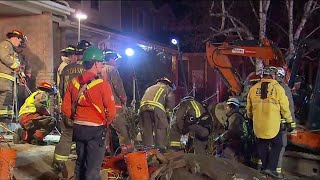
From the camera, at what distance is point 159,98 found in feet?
28.2

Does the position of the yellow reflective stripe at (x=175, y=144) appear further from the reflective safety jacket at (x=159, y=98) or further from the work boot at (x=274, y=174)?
the work boot at (x=274, y=174)

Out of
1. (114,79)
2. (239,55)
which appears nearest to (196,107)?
(114,79)

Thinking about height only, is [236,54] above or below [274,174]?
above

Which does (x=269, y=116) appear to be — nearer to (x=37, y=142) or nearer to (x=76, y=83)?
(x=76, y=83)

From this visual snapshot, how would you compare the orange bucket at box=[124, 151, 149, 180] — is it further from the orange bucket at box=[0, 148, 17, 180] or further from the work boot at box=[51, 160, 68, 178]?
the orange bucket at box=[0, 148, 17, 180]

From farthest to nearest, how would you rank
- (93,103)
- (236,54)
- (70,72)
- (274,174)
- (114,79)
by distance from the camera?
1. (236,54)
2. (114,79)
3. (274,174)
4. (70,72)
5. (93,103)

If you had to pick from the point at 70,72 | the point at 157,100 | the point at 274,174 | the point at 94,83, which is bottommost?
the point at 274,174

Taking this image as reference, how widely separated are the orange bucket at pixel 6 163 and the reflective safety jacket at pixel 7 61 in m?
3.22

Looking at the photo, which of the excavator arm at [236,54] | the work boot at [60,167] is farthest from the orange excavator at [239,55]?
the work boot at [60,167]

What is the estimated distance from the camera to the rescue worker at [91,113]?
595cm

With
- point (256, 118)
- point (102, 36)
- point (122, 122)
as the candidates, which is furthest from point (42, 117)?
point (102, 36)

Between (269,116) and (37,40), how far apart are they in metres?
5.88

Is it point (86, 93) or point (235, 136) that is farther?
point (235, 136)

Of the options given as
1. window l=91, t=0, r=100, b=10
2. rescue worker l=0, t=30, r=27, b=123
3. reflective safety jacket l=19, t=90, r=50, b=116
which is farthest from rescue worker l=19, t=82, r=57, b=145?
window l=91, t=0, r=100, b=10
